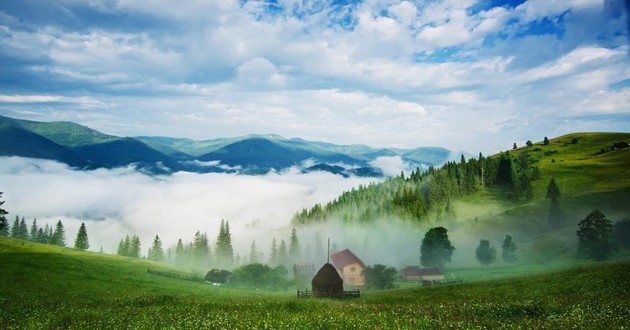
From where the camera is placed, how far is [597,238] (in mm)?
81250

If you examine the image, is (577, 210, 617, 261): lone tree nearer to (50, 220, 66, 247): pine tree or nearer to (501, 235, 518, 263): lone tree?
(501, 235, 518, 263): lone tree

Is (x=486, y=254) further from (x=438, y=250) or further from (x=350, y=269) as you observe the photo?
(x=350, y=269)

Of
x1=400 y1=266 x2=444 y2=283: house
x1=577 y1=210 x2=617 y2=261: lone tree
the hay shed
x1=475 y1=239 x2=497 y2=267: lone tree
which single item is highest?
x1=577 y1=210 x2=617 y2=261: lone tree

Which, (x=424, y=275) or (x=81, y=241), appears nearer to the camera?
(x=424, y=275)

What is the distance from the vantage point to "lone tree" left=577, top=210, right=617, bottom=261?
263 ft

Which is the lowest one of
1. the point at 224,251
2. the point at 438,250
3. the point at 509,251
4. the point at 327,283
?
the point at 327,283

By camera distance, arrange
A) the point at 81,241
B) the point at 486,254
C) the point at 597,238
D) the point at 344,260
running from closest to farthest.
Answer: the point at 597,238 < the point at 486,254 < the point at 344,260 < the point at 81,241

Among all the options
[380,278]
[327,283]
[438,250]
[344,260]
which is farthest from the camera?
[344,260]

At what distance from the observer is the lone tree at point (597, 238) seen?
80.2m

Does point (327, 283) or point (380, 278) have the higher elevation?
point (327, 283)

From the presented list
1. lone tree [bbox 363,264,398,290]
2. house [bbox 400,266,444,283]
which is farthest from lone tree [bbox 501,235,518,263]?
lone tree [bbox 363,264,398,290]

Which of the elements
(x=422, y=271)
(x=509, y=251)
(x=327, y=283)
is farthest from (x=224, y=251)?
(x=509, y=251)

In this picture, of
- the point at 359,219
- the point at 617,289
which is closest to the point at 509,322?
the point at 617,289

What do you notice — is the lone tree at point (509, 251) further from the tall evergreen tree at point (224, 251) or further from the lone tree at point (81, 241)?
the lone tree at point (81, 241)
